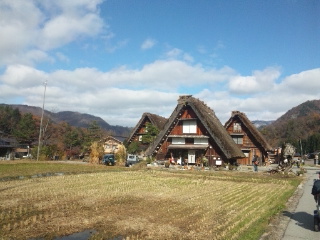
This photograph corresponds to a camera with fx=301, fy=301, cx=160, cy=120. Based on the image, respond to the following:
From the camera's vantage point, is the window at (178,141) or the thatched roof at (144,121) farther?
the thatched roof at (144,121)

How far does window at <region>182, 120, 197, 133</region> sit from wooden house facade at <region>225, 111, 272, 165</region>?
10.1 m

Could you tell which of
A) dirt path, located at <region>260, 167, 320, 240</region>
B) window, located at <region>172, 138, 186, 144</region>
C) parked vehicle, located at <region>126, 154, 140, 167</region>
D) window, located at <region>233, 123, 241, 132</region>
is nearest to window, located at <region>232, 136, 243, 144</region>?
window, located at <region>233, 123, 241, 132</region>

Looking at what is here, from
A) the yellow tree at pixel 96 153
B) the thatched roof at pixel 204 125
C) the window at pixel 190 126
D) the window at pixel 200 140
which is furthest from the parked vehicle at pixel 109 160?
the window at pixel 200 140

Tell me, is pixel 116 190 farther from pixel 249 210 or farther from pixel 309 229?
pixel 309 229

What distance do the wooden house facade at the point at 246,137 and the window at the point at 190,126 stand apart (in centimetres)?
1010

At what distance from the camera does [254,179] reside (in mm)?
23625

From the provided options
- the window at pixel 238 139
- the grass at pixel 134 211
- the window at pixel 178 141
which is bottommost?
the grass at pixel 134 211

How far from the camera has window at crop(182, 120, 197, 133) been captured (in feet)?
118

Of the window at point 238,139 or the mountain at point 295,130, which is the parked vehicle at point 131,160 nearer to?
the window at point 238,139

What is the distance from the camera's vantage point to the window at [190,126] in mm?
35906

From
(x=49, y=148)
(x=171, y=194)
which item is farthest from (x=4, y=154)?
(x=171, y=194)

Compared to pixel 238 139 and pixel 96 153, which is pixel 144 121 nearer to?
pixel 96 153

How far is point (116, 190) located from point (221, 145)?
61.7 feet

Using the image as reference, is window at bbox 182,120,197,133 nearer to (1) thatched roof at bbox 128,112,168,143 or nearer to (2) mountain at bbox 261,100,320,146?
(1) thatched roof at bbox 128,112,168,143
